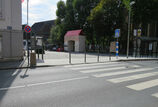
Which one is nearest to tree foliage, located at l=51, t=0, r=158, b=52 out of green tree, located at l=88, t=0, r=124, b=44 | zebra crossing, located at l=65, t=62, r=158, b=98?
green tree, located at l=88, t=0, r=124, b=44

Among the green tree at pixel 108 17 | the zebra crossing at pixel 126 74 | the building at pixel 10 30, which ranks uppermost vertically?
the green tree at pixel 108 17

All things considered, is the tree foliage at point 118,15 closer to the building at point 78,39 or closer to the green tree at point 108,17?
the green tree at point 108,17

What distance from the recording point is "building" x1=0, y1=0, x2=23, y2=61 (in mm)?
10828

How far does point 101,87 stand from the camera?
4.77 metres

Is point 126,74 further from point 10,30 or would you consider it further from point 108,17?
point 108,17

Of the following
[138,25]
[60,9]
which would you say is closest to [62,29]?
[60,9]

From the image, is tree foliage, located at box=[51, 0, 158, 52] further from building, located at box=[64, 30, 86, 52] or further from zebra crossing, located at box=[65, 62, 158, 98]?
zebra crossing, located at box=[65, 62, 158, 98]

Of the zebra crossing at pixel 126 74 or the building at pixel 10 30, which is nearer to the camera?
the zebra crossing at pixel 126 74

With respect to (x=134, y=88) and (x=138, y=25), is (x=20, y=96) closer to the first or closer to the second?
(x=134, y=88)

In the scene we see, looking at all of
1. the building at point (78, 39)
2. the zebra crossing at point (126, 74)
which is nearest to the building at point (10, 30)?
the zebra crossing at point (126, 74)

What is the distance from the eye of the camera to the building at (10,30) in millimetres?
10828

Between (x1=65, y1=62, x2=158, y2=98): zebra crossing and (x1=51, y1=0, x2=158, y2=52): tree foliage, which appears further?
(x1=51, y1=0, x2=158, y2=52): tree foliage

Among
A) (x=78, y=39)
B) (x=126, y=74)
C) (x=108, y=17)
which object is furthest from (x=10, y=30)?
(x=78, y=39)

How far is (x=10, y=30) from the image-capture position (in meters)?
11.0
